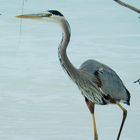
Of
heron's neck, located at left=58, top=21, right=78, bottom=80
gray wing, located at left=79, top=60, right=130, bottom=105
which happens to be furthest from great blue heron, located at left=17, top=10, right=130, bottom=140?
heron's neck, located at left=58, top=21, right=78, bottom=80

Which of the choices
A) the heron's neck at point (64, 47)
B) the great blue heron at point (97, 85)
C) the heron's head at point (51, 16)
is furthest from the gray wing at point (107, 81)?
the heron's head at point (51, 16)

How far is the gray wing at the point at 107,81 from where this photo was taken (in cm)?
785

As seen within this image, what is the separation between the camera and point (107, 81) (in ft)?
25.7

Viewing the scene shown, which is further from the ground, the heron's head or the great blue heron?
the heron's head

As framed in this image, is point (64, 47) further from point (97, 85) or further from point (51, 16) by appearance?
point (97, 85)

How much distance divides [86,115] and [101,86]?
3.51 ft

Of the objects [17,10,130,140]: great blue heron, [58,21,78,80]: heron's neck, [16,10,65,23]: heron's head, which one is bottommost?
[17,10,130,140]: great blue heron

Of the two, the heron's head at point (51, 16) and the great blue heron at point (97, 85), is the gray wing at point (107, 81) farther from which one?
the heron's head at point (51, 16)

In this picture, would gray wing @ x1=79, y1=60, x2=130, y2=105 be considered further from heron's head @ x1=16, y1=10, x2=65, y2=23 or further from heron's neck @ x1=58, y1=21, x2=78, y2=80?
heron's head @ x1=16, y1=10, x2=65, y2=23

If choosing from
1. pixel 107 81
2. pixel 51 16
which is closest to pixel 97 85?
pixel 107 81

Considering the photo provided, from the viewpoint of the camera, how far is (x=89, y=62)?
798 centimetres

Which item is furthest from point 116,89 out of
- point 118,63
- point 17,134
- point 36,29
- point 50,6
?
point 50,6

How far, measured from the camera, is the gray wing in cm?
785

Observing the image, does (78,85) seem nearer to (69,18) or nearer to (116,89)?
(116,89)
